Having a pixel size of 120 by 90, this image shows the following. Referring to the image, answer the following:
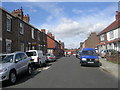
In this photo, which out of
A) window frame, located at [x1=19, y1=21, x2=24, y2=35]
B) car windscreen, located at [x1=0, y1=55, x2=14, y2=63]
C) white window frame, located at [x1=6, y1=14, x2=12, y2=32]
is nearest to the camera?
car windscreen, located at [x1=0, y1=55, x2=14, y2=63]

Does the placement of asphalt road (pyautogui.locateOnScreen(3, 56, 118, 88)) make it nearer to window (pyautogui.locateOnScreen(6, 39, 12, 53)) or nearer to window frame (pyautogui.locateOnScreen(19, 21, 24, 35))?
window (pyautogui.locateOnScreen(6, 39, 12, 53))

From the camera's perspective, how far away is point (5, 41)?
13836mm

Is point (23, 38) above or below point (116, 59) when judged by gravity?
above

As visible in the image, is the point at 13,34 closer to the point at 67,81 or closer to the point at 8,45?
the point at 8,45

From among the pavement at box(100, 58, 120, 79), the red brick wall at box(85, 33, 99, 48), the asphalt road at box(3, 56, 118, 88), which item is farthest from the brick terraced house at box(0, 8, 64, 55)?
the red brick wall at box(85, 33, 99, 48)

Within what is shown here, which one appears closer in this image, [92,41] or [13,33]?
[13,33]

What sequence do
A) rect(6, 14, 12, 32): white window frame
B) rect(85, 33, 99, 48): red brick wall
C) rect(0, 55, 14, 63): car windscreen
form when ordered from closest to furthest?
rect(0, 55, 14, 63): car windscreen
rect(6, 14, 12, 32): white window frame
rect(85, 33, 99, 48): red brick wall

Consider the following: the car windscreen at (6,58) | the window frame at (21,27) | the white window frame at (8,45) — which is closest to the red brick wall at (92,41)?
the window frame at (21,27)

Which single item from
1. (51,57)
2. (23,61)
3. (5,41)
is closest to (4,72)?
(23,61)

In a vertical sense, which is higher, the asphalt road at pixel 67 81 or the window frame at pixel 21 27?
the window frame at pixel 21 27

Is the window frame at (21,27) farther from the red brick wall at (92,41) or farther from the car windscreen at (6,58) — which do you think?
the red brick wall at (92,41)

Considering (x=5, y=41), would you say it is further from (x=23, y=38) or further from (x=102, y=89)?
(x=102, y=89)

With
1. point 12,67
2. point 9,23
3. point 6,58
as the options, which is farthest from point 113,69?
point 9,23

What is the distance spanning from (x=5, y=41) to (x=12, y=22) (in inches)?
120
